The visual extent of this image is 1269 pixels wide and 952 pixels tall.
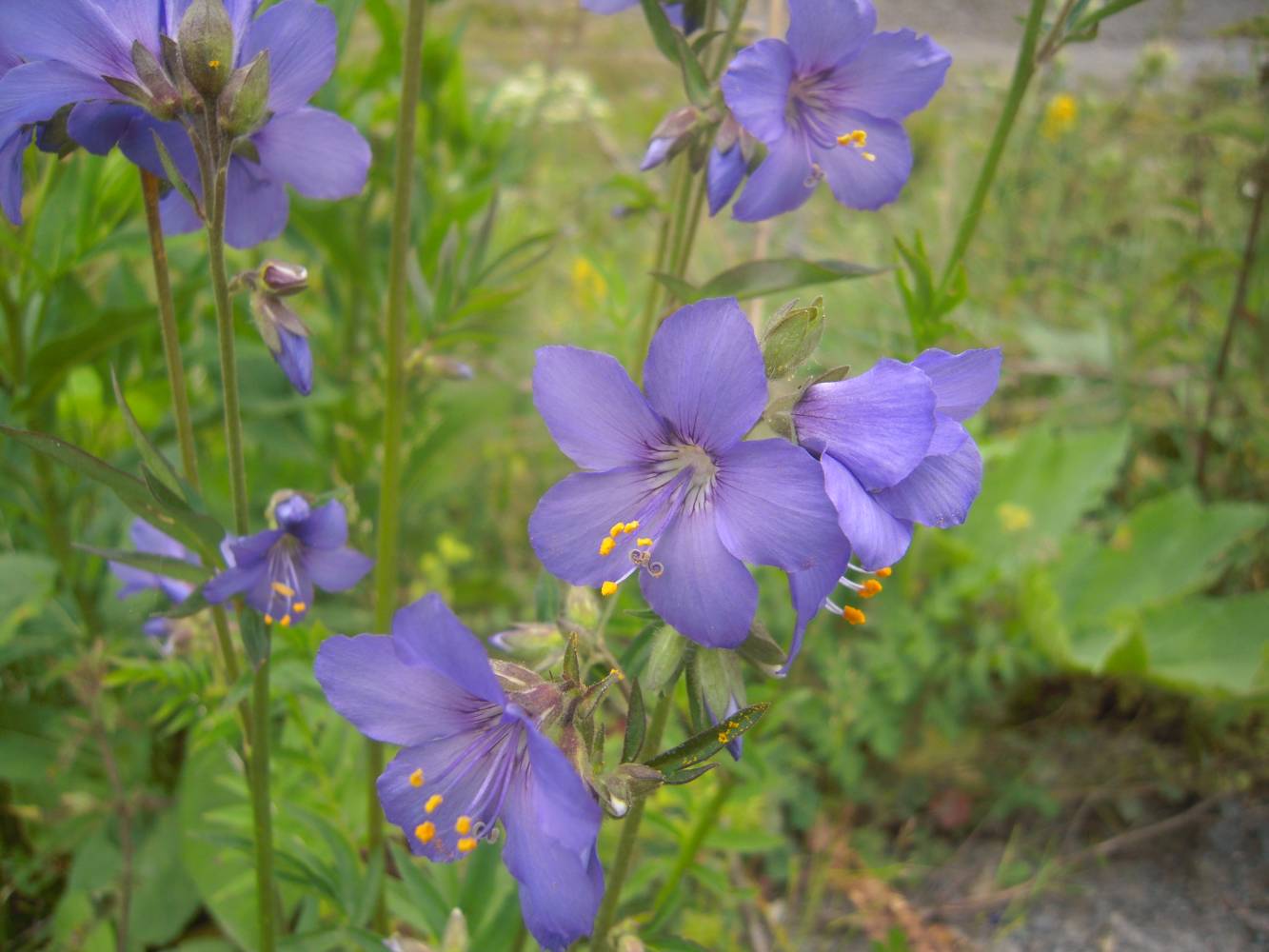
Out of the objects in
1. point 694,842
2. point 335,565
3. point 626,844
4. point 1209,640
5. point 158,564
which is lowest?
point 1209,640

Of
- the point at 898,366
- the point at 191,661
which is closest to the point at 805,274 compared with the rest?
the point at 898,366

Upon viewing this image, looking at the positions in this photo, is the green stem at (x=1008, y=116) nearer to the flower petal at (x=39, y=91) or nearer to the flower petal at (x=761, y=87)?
the flower petal at (x=761, y=87)

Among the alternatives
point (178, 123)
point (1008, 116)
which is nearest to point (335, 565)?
point (178, 123)

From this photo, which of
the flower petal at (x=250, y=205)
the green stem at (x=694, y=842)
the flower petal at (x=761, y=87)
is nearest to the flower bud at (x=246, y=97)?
the flower petal at (x=250, y=205)

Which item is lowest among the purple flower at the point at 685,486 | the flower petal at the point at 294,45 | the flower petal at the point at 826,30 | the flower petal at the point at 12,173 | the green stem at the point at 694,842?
the green stem at the point at 694,842

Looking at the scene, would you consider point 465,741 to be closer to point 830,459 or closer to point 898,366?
point 830,459

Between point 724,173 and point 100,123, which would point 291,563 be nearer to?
point 100,123

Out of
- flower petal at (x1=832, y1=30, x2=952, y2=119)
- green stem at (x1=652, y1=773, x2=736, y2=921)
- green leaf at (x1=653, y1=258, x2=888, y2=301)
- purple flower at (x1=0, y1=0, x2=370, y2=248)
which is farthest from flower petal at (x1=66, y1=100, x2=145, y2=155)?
green stem at (x1=652, y1=773, x2=736, y2=921)
